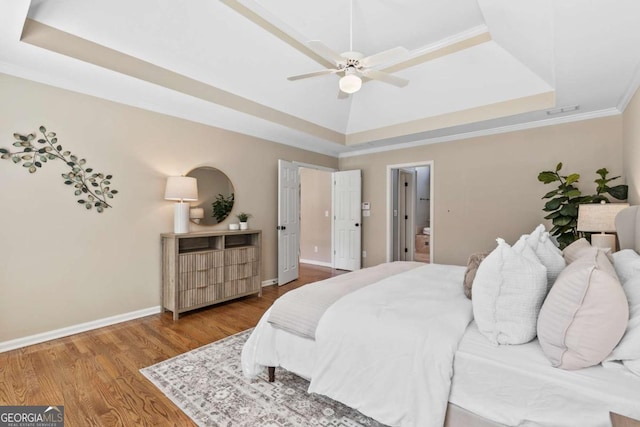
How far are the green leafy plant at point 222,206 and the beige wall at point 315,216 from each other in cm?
271

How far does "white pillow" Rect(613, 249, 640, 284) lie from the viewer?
1.46 meters

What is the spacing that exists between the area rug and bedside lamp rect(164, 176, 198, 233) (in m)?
1.65

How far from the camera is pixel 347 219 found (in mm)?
6031

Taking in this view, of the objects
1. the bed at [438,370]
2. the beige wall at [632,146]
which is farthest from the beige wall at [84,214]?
the beige wall at [632,146]

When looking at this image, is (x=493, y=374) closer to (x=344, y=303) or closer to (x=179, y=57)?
(x=344, y=303)

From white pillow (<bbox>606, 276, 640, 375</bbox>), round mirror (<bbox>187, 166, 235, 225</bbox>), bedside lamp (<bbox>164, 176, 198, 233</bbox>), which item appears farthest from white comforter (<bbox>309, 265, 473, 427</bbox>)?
round mirror (<bbox>187, 166, 235, 225</bbox>)

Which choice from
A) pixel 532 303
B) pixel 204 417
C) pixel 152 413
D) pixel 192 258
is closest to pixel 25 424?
pixel 152 413

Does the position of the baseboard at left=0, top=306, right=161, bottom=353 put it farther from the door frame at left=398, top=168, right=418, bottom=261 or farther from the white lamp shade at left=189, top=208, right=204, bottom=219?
the door frame at left=398, top=168, right=418, bottom=261

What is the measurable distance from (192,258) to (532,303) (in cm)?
331

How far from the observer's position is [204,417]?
1.79m

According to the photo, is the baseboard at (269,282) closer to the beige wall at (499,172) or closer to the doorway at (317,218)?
the doorway at (317,218)

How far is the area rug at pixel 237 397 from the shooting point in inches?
69.4

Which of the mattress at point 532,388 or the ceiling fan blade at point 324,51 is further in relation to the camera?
the ceiling fan blade at point 324,51

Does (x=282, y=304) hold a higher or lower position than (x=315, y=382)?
higher
